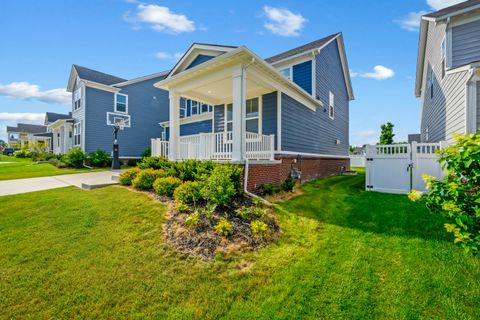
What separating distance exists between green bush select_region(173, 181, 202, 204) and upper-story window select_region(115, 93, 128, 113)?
Result: 1722cm

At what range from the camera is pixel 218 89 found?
31.0ft

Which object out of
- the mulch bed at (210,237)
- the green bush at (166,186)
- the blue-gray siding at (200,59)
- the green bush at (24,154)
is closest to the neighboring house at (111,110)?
the green bush at (24,154)

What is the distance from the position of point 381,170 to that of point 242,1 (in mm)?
8086

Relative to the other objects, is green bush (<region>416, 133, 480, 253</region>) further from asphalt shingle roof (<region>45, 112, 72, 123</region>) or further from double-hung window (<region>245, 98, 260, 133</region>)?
asphalt shingle roof (<region>45, 112, 72, 123</region>)

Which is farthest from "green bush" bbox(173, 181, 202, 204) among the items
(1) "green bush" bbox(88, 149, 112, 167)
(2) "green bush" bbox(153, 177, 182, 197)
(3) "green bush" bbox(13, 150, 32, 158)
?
(3) "green bush" bbox(13, 150, 32, 158)

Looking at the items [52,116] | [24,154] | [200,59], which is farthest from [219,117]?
[52,116]

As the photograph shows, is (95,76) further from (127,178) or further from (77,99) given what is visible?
(127,178)

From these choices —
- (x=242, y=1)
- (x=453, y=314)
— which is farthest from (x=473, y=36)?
(x=453, y=314)

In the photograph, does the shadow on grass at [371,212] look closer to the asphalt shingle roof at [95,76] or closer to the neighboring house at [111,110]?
the neighboring house at [111,110]

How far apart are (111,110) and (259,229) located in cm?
1930

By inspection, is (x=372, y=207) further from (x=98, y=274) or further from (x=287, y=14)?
(x=287, y=14)

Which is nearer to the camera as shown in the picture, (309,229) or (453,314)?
(453,314)

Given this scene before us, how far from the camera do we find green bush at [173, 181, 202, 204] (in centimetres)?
559

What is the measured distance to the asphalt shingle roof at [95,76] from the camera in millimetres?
18659
